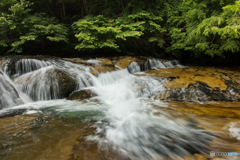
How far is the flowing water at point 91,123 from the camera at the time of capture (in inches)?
79.0

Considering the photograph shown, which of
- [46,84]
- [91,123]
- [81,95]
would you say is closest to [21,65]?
[46,84]

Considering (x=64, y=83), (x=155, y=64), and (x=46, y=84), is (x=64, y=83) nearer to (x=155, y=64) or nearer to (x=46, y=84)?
(x=46, y=84)

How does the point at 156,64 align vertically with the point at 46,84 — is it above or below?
above

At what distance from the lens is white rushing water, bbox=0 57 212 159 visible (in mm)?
2185

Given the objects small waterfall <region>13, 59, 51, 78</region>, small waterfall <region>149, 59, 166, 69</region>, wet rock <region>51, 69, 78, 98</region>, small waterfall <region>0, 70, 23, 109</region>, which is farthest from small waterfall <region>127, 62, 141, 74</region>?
small waterfall <region>0, 70, 23, 109</region>

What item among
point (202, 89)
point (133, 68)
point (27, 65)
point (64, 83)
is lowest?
point (202, 89)

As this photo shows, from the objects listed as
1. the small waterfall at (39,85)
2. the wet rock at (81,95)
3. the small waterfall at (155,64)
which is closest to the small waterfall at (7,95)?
the small waterfall at (39,85)

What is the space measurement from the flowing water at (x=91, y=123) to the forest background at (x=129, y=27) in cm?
350

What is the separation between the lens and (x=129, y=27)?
8.43 metres

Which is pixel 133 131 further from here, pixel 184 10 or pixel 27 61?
pixel 184 10

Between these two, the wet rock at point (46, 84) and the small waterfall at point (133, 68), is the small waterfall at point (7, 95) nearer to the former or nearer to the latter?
the wet rock at point (46, 84)

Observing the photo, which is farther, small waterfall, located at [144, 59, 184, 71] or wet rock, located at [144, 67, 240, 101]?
small waterfall, located at [144, 59, 184, 71]

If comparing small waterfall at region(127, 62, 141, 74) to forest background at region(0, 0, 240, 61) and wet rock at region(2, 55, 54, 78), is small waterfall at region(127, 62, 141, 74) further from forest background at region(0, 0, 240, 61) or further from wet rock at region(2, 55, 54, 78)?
wet rock at region(2, 55, 54, 78)

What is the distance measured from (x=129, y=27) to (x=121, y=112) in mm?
6582
